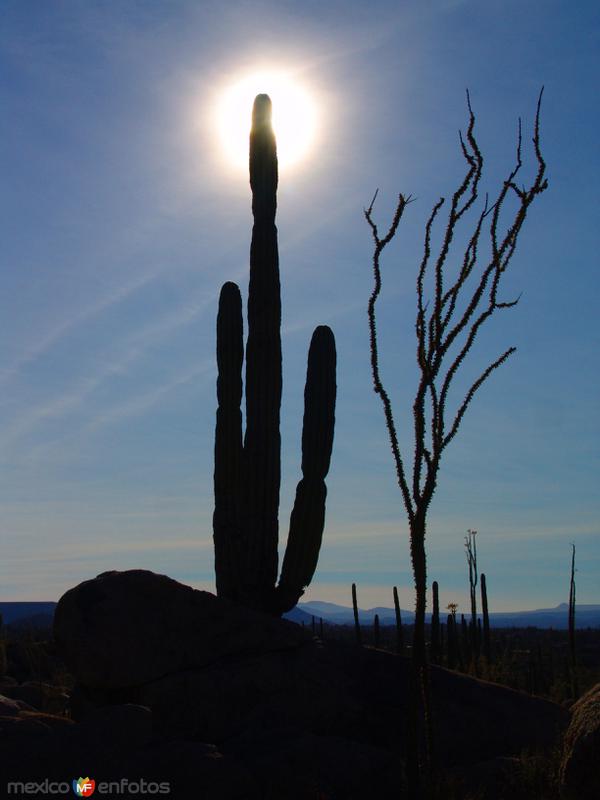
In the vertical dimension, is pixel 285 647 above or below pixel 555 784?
above

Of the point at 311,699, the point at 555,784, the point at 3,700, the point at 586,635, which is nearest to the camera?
the point at 555,784

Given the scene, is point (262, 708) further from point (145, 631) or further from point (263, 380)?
point (263, 380)

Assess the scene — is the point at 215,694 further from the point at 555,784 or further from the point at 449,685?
the point at 555,784

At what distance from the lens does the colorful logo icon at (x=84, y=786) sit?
6012 mm

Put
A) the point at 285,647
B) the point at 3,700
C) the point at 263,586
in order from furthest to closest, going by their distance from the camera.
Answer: the point at 263,586, the point at 285,647, the point at 3,700

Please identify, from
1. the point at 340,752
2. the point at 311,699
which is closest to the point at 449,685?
the point at 311,699

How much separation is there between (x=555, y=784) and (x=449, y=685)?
3.64 metres

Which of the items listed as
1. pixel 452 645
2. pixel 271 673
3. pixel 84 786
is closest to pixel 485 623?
pixel 452 645

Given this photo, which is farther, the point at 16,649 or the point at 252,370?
the point at 16,649

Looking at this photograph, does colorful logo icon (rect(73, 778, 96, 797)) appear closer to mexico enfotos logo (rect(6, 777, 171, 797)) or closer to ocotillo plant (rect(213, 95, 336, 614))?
mexico enfotos logo (rect(6, 777, 171, 797))

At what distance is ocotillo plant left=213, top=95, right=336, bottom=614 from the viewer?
14266 millimetres

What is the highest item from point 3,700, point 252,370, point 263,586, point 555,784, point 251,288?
point 251,288

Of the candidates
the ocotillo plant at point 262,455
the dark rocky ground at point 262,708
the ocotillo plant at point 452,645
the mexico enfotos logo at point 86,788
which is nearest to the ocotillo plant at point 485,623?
the ocotillo plant at point 452,645

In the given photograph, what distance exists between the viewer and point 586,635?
176ft
